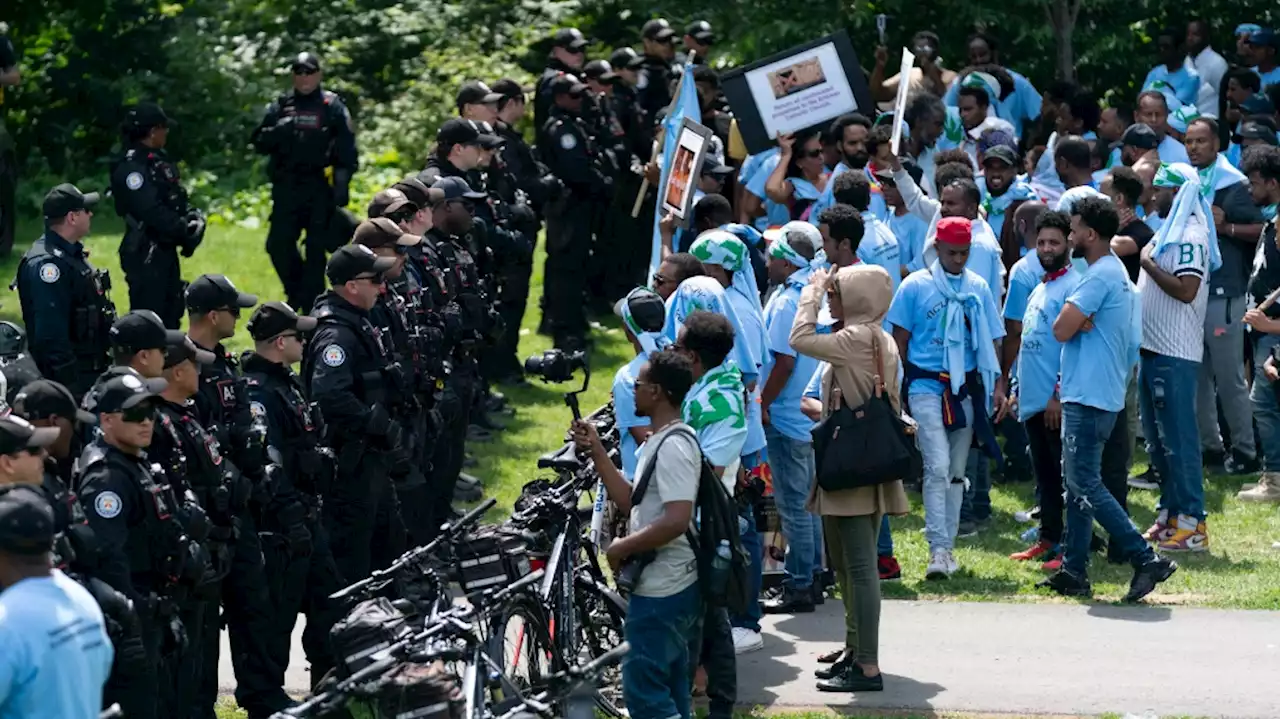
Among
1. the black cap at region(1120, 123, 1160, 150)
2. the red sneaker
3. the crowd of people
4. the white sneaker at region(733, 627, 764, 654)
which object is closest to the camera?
the crowd of people

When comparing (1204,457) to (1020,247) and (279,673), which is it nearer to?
(1020,247)

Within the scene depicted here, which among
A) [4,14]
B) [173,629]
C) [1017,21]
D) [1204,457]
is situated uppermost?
[4,14]

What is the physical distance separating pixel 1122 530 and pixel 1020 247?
3.36 m

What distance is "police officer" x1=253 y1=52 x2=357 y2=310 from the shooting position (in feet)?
51.9

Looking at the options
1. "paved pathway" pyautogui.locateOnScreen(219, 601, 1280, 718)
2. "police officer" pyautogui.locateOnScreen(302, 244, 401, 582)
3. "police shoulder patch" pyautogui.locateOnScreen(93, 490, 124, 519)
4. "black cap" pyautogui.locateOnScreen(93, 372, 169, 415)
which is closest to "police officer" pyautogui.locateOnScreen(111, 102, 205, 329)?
"police officer" pyautogui.locateOnScreen(302, 244, 401, 582)

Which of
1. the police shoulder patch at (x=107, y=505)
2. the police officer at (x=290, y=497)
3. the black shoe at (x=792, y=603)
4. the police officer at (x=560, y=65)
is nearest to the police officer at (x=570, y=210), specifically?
the police officer at (x=560, y=65)

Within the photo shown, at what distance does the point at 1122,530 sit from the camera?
10789mm

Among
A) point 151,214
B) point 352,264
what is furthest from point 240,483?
point 151,214

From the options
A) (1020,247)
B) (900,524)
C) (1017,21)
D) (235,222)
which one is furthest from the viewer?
(235,222)

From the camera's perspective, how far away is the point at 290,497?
9133 millimetres

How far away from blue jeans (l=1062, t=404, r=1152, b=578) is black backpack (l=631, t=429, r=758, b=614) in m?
3.39

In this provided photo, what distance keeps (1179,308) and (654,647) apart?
5.14 meters

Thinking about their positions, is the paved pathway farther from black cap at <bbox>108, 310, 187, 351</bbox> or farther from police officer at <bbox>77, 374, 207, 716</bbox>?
black cap at <bbox>108, 310, 187, 351</bbox>

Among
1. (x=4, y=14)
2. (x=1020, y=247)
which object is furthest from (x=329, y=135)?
(x=4, y=14)
